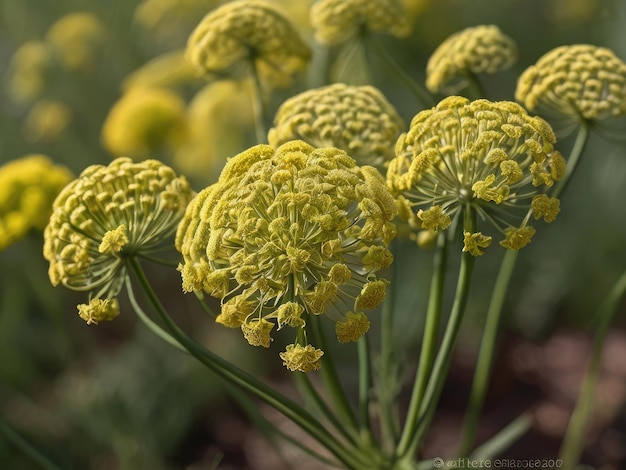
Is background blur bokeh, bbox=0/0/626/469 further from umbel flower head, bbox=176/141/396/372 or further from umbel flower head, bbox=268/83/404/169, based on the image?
umbel flower head, bbox=176/141/396/372

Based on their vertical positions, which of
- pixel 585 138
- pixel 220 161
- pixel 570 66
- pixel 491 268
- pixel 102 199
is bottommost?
pixel 491 268

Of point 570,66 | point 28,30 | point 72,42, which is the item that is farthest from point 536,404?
point 28,30

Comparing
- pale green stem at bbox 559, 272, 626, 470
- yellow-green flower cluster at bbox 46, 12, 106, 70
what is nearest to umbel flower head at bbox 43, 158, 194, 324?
pale green stem at bbox 559, 272, 626, 470

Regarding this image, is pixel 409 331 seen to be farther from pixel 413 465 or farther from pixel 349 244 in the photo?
pixel 349 244

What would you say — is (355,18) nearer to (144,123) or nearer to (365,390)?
(365,390)

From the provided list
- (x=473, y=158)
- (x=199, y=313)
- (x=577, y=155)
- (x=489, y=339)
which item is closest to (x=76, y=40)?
(x=199, y=313)
